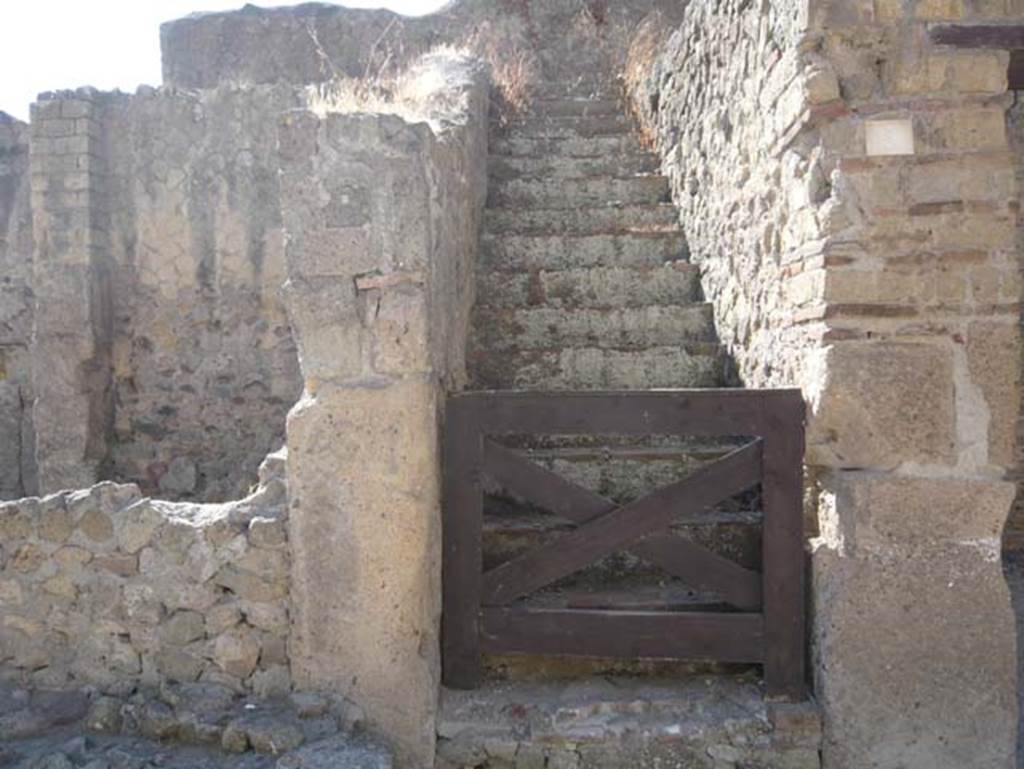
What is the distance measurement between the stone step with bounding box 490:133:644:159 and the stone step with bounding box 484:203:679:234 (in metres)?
0.98

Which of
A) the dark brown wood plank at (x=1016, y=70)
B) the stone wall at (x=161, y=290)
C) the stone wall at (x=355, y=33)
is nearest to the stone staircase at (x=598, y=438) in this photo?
the dark brown wood plank at (x=1016, y=70)

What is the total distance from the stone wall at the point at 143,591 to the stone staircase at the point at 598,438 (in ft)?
2.81

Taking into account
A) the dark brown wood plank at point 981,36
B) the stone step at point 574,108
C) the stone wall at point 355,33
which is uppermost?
the stone wall at point 355,33

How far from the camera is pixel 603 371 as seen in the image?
4.97 meters

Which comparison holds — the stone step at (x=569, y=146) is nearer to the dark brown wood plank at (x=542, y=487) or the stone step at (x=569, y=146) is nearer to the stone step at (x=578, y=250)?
the stone step at (x=578, y=250)

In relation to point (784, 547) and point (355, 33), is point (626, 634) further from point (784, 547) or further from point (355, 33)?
point (355, 33)

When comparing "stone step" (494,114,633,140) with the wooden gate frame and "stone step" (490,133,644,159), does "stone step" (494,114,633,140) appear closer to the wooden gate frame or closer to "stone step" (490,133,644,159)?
"stone step" (490,133,644,159)

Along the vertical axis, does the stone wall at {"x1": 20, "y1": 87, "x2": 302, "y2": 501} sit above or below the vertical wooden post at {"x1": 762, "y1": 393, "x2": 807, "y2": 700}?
above

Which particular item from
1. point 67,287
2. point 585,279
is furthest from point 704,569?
point 67,287

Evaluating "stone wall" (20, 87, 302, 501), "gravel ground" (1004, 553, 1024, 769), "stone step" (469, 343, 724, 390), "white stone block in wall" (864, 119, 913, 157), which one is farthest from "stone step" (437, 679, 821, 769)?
"stone wall" (20, 87, 302, 501)

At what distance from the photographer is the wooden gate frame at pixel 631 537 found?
363 cm

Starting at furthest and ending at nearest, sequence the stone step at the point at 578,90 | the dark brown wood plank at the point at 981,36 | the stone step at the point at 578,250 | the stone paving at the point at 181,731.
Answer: the stone step at the point at 578,90 → the stone step at the point at 578,250 → the dark brown wood plank at the point at 981,36 → the stone paving at the point at 181,731

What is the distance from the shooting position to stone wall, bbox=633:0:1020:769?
3.40 m

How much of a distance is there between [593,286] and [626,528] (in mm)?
2180
